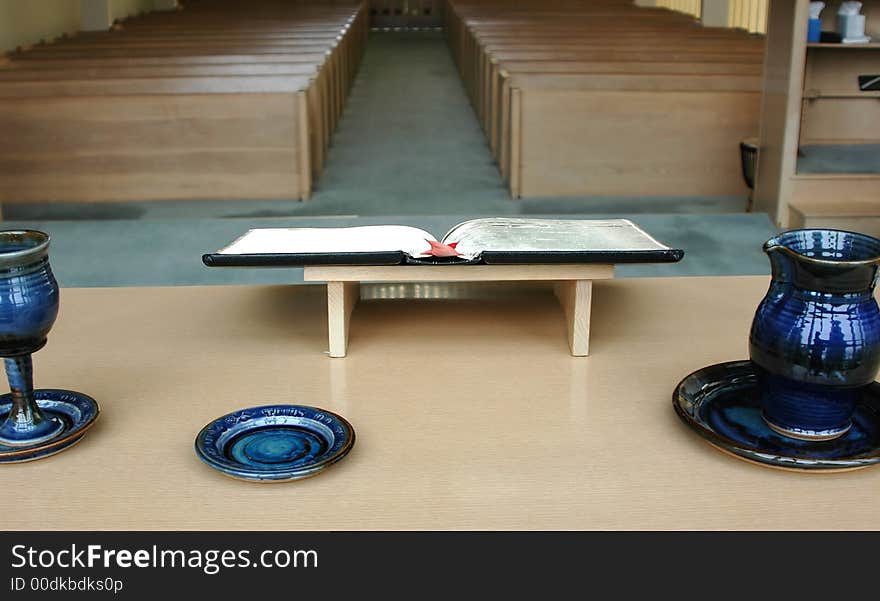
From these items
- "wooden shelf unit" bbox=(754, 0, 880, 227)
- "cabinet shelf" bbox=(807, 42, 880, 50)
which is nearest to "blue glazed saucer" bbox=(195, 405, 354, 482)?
"wooden shelf unit" bbox=(754, 0, 880, 227)

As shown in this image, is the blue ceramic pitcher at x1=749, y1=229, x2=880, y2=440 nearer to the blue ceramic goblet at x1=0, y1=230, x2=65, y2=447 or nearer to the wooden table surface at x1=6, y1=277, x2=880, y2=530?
the wooden table surface at x1=6, y1=277, x2=880, y2=530

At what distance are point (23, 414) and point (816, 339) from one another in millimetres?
704

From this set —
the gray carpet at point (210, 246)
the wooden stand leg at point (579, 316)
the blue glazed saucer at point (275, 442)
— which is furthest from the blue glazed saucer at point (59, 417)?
the gray carpet at point (210, 246)

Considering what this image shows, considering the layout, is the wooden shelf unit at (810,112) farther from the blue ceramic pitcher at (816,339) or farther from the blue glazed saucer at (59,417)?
the blue glazed saucer at (59,417)

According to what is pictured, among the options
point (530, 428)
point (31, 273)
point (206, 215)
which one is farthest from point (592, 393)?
point (206, 215)

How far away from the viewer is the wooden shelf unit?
10.5 ft

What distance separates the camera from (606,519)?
0.72 m

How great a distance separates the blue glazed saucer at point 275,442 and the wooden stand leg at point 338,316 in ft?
0.67

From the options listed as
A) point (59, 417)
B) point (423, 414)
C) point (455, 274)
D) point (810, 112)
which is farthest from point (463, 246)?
point (810, 112)

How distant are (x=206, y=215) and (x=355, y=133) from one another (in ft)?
5.13

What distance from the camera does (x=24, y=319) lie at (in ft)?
2.58

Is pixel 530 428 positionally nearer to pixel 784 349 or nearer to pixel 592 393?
pixel 592 393

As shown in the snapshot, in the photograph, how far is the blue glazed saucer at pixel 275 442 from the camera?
0.78 m

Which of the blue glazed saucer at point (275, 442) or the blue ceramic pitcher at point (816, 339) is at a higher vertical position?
the blue ceramic pitcher at point (816, 339)
